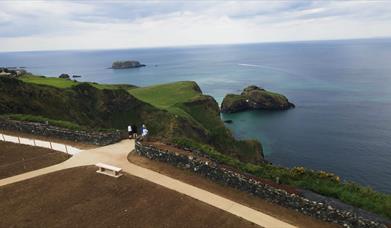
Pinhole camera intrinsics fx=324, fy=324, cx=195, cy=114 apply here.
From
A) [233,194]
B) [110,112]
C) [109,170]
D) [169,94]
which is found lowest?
[169,94]

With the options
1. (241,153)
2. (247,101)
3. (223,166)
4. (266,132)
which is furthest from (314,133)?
(223,166)

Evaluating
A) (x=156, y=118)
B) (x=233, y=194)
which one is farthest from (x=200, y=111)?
(x=233, y=194)

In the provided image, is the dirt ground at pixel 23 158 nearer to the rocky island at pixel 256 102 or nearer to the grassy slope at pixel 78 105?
the grassy slope at pixel 78 105

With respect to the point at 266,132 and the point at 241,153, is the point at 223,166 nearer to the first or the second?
the point at 241,153

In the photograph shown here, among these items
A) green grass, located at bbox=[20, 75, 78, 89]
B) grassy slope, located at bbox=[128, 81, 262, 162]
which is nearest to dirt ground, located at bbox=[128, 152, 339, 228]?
grassy slope, located at bbox=[128, 81, 262, 162]

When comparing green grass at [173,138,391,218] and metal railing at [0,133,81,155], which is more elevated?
metal railing at [0,133,81,155]

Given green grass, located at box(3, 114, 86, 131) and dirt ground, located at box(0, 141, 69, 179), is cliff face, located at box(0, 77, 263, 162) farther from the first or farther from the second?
dirt ground, located at box(0, 141, 69, 179)

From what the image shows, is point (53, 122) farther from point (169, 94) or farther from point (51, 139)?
point (169, 94)

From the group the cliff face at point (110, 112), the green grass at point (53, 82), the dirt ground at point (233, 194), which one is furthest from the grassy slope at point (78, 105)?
the dirt ground at point (233, 194)
